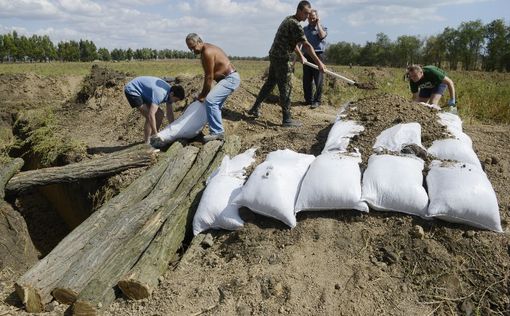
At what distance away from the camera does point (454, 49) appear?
1206 inches

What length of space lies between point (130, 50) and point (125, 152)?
8262cm

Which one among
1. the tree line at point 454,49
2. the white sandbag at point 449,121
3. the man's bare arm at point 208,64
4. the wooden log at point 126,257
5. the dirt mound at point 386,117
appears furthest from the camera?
the tree line at point 454,49

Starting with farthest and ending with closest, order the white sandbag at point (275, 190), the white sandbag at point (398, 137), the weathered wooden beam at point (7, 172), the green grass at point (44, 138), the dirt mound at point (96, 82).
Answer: the dirt mound at point (96, 82) < the green grass at point (44, 138) < the weathered wooden beam at point (7, 172) < the white sandbag at point (398, 137) < the white sandbag at point (275, 190)

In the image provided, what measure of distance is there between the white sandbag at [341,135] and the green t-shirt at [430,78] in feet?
5.31

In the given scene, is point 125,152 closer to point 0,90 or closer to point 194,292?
point 194,292

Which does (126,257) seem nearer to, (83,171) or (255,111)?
(83,171)

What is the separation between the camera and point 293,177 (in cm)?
354

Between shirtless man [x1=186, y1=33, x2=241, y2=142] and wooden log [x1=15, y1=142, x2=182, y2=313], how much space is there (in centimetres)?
103

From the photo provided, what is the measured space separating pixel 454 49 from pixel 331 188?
32.3 m

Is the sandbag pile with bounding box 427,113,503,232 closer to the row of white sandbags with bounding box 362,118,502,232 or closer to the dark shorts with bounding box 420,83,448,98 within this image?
the row of white sandbags with bounding box 362,118,502,232

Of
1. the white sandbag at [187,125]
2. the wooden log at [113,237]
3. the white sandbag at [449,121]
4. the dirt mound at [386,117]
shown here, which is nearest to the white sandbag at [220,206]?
the wooden log at [113,237]

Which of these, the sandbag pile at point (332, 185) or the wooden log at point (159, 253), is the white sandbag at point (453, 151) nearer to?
the sandbag pile at point (332, 185)

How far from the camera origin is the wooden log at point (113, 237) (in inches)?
115

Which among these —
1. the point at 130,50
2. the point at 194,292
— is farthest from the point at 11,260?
the point at 130,50
